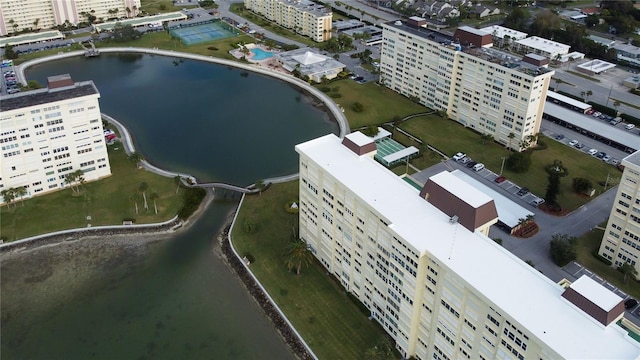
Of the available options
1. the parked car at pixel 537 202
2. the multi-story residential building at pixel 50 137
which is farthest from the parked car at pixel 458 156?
the multi-story residential building at pixel 50 137

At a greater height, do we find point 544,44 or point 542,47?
point 544,44

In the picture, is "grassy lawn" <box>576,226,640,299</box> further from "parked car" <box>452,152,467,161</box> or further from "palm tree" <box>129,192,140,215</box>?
"palm tree" <box>129,192,140,215</box>

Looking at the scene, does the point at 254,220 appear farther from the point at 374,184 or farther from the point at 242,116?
the point at 242,116

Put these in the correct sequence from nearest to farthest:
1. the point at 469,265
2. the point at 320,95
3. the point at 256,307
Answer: the point at 469,265, the point at 256,307, the point at 320,95

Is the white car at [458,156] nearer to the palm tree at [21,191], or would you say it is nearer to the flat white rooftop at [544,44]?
the flat white rooftop at [544,44]

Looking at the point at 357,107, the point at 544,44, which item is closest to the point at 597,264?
the point at 357,107

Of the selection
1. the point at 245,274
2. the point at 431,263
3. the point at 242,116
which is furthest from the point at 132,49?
the point at 431,263

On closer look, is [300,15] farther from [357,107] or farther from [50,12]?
[50,12]
